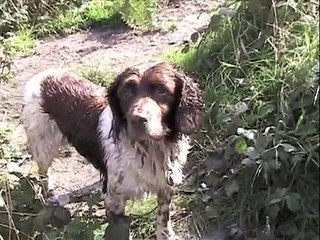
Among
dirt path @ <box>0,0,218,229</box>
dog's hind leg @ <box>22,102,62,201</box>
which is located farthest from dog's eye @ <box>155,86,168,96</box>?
dirt path @ <box>0,0,218,229</box>

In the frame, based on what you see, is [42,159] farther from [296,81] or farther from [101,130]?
[296,81]

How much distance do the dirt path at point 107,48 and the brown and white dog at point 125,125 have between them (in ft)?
3.86

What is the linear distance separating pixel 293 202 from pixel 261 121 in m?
0.75

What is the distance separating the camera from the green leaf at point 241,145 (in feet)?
15.4

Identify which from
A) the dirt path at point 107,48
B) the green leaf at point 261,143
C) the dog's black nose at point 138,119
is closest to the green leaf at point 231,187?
the green leaf at point 261,143

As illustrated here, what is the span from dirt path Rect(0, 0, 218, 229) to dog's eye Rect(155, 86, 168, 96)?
230cm

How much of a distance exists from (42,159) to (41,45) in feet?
7.50

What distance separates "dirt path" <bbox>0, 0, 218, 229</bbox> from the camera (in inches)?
273

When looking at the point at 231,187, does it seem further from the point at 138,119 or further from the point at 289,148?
the point at 138,119

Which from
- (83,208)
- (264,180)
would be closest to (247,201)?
(264,180)

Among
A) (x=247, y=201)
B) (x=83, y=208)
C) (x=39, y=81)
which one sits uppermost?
(x=39, y=81)

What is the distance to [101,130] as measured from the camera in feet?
16.4

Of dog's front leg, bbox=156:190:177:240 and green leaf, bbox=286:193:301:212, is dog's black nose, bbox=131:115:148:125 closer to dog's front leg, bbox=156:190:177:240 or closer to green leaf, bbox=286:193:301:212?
dog's front leg, bbox=156:190:177:240

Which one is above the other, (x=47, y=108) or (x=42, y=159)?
(x=47, y=108)
